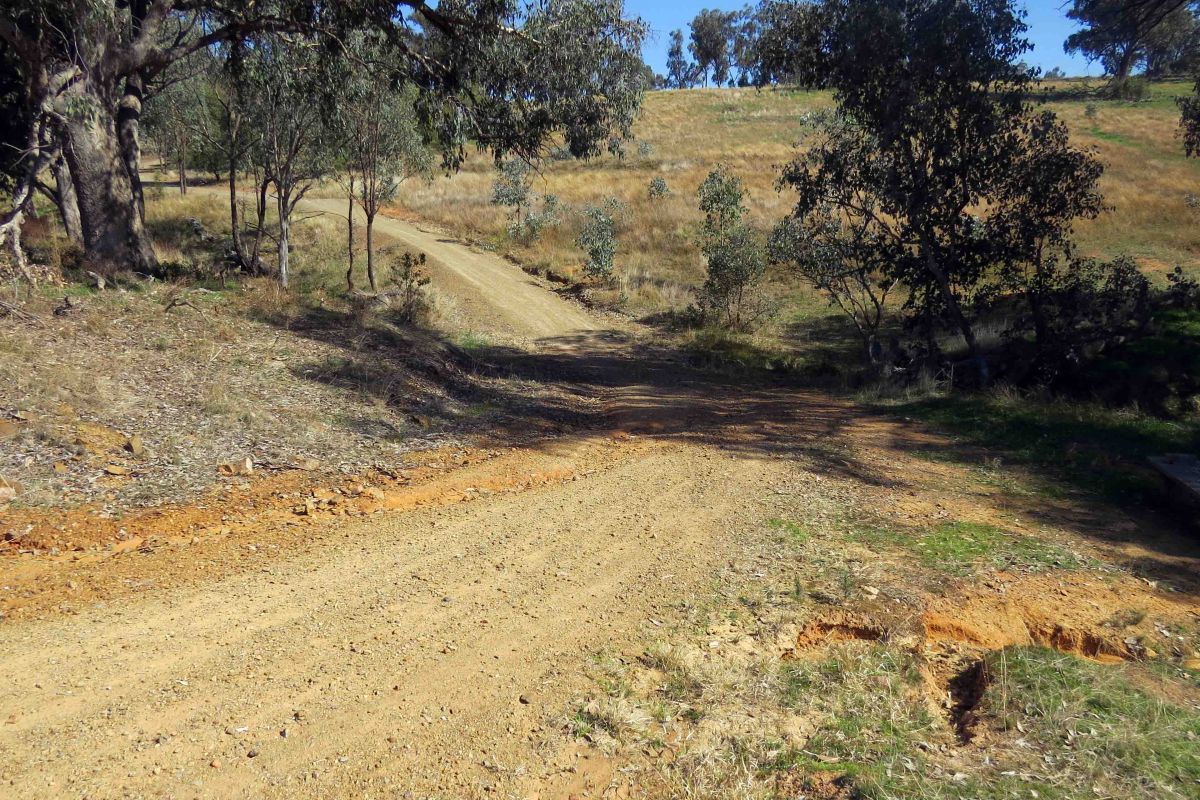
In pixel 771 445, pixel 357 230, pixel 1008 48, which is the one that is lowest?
pixel 771 445

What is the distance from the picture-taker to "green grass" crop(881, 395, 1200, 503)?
807cm

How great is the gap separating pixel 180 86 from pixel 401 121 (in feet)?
29.7

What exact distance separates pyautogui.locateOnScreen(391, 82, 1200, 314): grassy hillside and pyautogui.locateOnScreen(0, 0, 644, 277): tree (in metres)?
4.86

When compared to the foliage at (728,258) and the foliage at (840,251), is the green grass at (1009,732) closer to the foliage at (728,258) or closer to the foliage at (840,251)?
the foliage at (840,251)

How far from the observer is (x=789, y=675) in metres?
4.30

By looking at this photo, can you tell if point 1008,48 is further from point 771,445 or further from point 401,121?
point 401,121

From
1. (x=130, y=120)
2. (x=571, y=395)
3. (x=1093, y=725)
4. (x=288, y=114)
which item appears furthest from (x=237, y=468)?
(x=288, y=114)

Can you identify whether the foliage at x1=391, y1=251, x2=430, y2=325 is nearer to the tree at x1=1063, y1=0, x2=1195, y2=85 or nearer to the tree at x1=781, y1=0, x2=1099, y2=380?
the tree at x1=781, y1=0, x2=1099, y2=380

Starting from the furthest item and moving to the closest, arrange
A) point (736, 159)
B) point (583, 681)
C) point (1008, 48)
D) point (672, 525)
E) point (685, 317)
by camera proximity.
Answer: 1. point (736, 159)
2. point (685, 317)
3. point (1008, 48)
4. point (672, 525)
5. point (583, 681)

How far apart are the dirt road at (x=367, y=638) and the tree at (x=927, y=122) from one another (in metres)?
7.60

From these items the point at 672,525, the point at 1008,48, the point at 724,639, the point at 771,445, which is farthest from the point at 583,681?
the point at 1008,48

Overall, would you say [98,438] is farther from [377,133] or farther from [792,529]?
[377,133]

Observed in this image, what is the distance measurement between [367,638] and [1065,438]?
858cm

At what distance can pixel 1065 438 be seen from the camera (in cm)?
938
